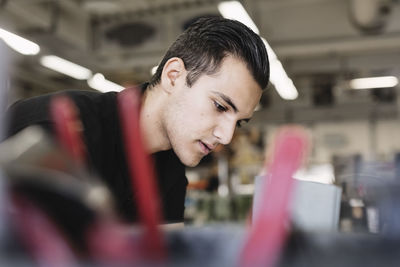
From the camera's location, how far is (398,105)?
33.9 ft

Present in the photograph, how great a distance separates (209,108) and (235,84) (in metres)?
0.08

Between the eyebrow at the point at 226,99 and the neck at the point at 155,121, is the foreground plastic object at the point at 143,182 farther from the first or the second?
the neck at the point at 155,121

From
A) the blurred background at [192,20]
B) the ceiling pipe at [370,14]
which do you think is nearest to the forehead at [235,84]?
the blurred background at [192,20]

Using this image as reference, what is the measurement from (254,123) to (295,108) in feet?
3.54

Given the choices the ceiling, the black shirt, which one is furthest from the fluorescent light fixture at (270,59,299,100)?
the black shirt

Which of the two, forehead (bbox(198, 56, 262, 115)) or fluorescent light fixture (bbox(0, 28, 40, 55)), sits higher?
fluorescent light fixture (bbox(0, 28, 40, 55))

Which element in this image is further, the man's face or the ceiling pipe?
the ceiling pipe

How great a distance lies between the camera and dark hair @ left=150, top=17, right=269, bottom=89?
0.81 meters

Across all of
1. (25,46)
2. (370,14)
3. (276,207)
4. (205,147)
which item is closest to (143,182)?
(276,207)

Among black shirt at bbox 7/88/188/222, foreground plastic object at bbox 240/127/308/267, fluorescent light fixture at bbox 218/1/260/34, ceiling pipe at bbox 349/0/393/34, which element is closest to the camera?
foreground plastic object at bbox 240/127/308/267

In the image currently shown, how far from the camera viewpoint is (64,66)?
567cm

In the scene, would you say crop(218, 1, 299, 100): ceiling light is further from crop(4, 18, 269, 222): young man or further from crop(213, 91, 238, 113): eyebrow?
crop(213, 91, 238, 113): eyebrow

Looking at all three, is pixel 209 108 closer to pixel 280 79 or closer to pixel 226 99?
pixel 226 99

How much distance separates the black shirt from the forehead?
0.58 ft
